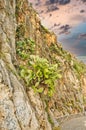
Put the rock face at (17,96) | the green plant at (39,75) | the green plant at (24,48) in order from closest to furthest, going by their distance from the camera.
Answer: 1. the rock face at (17,96)
2. the green plant at (39,75)
3. the green plant at (24,48)

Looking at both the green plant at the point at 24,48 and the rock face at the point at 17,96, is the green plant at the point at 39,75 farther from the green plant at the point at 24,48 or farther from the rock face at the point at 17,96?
the green plant at the point at 24,48

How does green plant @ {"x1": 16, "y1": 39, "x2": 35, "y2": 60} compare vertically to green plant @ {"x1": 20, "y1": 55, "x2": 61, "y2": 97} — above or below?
above

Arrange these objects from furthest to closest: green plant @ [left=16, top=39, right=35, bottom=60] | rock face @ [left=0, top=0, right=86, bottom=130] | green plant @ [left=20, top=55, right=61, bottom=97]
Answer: green plant @ [left=16, top=39, right=35, bottom=60], green plant @ [left=20, top=55, right=61, bottom=97], rock face @ [left=0, top=0, right=86, bottom=130]

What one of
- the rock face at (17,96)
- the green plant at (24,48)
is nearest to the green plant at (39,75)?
the rock face at (17,96)

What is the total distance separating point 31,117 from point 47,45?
3323 cm

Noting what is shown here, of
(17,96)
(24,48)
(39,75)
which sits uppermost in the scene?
(24,48)

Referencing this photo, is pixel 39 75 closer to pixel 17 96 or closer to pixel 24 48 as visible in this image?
pixel 17 96

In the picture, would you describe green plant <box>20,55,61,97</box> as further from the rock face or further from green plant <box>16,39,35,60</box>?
green plant <box>16,39,35,60</box>

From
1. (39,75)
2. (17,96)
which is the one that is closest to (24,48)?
(39,75)

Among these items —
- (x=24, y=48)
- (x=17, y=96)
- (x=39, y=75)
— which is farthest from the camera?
(x=24, y=48)

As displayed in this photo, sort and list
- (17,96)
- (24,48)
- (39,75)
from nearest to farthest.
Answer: (17,96) < (39,75) < (24,48)

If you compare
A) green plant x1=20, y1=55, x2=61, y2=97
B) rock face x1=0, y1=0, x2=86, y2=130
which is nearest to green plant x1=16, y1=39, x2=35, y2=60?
rock face x1=0, y1=0, x2=86, y2=130

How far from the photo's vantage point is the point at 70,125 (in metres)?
25.6

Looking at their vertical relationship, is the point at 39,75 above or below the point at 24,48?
below
